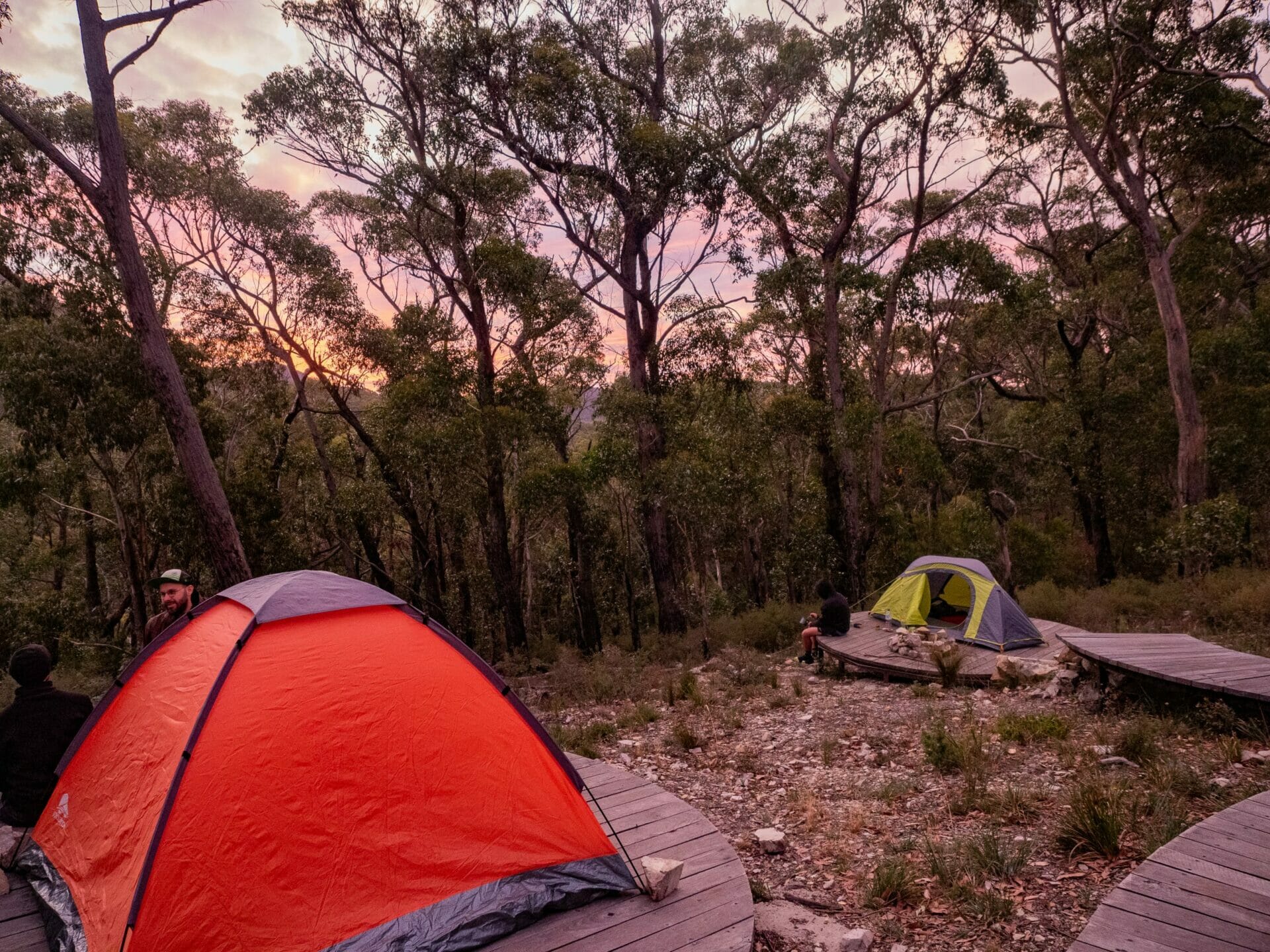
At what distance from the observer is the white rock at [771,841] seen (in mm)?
4945

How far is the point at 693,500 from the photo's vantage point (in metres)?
12.9

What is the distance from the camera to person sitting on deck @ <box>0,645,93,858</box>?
4098mm

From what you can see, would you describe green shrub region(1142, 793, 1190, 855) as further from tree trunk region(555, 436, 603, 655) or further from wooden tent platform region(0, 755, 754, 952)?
tree trunk region(555, 436, 603, 655)

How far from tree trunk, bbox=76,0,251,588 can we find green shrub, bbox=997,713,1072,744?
8871 millimetres

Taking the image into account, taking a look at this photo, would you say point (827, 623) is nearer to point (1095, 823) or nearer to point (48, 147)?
point (1095, 823)

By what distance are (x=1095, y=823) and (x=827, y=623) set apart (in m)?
6.70

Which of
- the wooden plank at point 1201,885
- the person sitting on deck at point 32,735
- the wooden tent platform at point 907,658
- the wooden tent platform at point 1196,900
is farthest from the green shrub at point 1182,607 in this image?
the person sitting on deck at point 32,735

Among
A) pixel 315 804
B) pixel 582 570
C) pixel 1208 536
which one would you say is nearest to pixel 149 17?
pixel 315 804

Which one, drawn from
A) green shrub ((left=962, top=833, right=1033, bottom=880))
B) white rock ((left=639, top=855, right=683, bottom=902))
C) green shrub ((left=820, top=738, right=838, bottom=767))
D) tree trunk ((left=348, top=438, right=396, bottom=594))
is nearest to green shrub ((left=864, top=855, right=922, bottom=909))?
green shrub ((left=962, top=833, right=1033, bottom=880))

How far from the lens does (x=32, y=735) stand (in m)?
4.20

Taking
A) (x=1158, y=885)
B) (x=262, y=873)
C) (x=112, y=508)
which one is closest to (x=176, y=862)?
(x=262, y=873)

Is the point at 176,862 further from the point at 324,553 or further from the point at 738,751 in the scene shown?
the point at 324,553

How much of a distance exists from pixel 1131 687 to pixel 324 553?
1537 centimetres

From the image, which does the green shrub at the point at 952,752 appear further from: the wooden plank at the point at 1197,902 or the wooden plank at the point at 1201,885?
the wooden plank at the point at 1197,902
